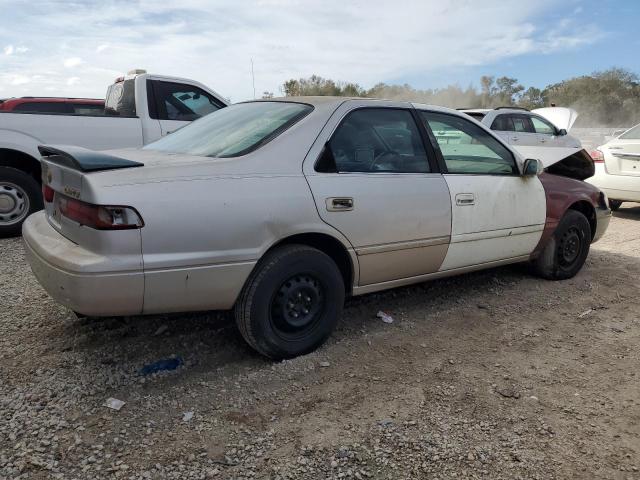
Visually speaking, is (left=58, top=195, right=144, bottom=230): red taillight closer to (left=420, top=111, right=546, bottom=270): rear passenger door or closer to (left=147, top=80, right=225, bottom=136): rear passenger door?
(left=420, top=111, right=546, bottom=270): rear passenger door

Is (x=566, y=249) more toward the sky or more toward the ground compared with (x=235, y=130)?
more toward the ground

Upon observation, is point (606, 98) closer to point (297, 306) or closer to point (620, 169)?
point (620, 169)

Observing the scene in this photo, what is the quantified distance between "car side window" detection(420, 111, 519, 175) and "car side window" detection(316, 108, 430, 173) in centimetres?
22

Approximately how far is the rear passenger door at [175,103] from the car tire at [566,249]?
184 inches

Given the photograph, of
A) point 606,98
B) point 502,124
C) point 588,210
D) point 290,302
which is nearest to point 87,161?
point 290,302

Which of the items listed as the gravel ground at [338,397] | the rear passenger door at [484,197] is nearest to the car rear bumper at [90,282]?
the gravel ground at [338,397]

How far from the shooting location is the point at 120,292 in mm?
2504

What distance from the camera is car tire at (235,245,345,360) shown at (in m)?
2.92

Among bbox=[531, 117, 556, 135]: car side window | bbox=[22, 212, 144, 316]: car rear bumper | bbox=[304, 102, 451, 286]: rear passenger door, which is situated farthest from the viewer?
bbox=[531, 117, 556, 135]: car side window

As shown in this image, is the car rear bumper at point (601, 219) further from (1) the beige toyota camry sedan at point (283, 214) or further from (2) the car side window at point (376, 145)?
(2) the car side window at point (376, 145)

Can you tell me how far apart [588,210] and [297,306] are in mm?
3391

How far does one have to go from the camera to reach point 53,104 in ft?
29.8

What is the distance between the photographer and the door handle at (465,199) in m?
3.78

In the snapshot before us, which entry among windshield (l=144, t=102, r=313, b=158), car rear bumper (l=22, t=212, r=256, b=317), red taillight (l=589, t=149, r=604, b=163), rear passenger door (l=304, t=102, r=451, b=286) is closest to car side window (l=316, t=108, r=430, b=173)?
rear passenger door (l=304, t=102, r=451, b=286)
